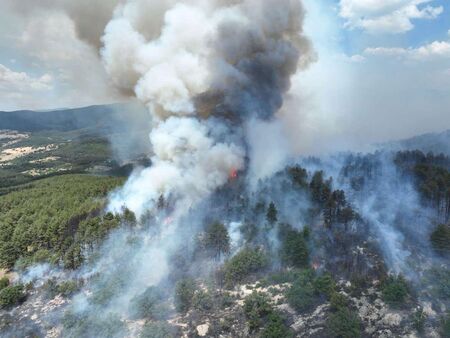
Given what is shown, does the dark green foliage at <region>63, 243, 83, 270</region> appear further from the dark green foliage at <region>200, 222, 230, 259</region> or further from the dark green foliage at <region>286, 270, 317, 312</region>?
the dark green foliage at <region>286, 270, 317, 312</region>

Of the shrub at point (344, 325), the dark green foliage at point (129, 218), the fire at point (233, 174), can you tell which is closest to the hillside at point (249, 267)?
the shrub at point (344, 325)

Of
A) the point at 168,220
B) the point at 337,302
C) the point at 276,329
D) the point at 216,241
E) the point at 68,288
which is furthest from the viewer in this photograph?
the point at 168,220

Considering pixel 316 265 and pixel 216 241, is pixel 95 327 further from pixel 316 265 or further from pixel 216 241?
pixel 316 265

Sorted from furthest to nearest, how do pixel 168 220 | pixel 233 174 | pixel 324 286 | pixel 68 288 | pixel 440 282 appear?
pixel 233 174 < pixel 168 220 < pixel 68 288 < pixel 440 282 < pixel 324 286

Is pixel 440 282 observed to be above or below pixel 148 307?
above

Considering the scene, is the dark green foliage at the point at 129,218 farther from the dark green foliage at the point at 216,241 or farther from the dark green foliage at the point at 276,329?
the dark green foliage at the point at 276,329

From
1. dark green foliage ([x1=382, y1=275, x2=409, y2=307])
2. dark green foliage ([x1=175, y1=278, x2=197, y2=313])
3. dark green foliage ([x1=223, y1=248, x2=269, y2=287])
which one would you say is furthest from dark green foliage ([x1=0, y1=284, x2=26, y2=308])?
dark green foliage ([x1=382, y1=275, x2=409, y2=307])

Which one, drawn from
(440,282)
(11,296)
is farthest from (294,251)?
(11,296)
